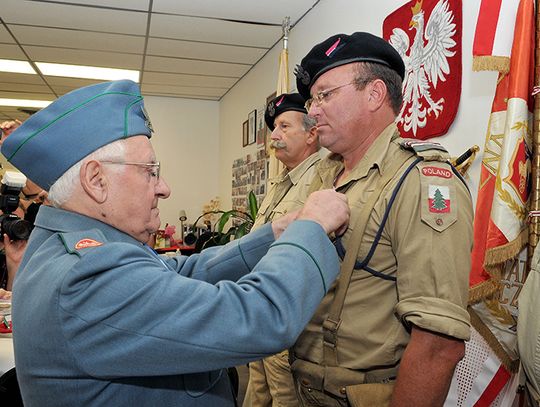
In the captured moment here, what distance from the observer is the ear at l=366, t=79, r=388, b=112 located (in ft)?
4.67

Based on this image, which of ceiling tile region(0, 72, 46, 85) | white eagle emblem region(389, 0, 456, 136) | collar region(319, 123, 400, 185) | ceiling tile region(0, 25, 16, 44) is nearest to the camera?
collar region(319, 123, 400, 185)

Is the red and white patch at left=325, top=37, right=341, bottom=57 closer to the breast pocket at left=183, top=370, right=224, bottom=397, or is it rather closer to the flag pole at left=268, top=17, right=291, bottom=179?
the breast pocket at left=183, top=370, right=224, bottom=397

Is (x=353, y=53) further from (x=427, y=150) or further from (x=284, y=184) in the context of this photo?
(x=284, y=184)

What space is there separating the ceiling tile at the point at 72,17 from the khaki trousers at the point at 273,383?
115 inches

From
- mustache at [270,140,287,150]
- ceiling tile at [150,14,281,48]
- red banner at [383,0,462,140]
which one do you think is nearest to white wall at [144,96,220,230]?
ceiling tile at [150,14,281,48]

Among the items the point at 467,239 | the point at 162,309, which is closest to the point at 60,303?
the point at 162,309

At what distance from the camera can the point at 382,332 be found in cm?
125

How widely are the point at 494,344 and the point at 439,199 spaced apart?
2.28 ft

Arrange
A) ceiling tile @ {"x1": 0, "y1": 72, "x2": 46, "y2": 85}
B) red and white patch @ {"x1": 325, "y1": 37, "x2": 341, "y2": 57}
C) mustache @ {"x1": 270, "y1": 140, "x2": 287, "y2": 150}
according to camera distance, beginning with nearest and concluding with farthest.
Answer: red and white patch @ {"x1": 325, "y1": 37, "x2": 341, "y2": 57}, mustache @ {"x1": 270, "y1": 140, "x2": 287, "y2": 150}, ceiling tile @ {"x1": 0, "y1": 72, "x2": 46, "y2": 85}

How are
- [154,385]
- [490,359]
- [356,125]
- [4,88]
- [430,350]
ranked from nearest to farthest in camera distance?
1. [154,385]
2. [430,350]
3. [356,125]
4. [490,359]
5. [4,88]

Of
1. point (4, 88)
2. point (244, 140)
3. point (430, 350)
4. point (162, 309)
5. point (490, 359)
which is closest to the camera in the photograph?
point (162, 309)

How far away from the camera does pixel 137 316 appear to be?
2.33 feet

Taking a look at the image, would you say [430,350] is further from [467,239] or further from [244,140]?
[244,140]

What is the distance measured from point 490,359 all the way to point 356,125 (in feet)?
2.95
